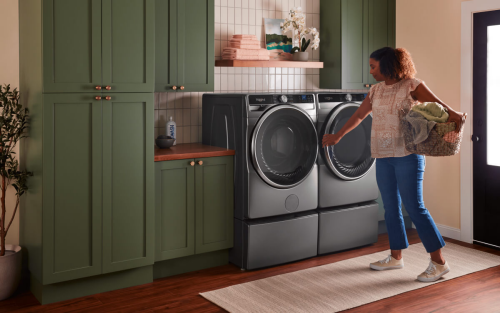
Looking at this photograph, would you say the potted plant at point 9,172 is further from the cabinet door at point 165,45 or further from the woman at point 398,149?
the woman at point 398,149

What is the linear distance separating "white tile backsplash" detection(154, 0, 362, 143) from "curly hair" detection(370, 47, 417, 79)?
4.38 feet

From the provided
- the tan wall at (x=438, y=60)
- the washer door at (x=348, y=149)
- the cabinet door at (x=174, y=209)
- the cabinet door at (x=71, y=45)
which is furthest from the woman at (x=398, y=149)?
the cabinet door at (x=71, y=45)

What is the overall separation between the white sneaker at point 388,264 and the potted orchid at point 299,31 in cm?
173

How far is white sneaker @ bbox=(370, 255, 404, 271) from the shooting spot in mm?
3642

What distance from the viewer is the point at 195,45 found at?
12.2 ft

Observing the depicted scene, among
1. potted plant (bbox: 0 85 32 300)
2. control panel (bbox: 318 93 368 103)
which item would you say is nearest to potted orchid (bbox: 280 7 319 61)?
control panel (bbox: 318 93 368 103)

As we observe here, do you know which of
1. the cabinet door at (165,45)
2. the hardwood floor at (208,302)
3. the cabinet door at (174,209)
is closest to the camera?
the hardwood floor at (208,302)

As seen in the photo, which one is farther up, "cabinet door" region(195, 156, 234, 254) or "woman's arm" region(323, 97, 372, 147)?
"woman's arm" region(323, 97, 372, 147)

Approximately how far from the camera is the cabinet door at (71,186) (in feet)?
9.74

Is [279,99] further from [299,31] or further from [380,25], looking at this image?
[380,25]

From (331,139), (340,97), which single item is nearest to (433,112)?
(331,139)

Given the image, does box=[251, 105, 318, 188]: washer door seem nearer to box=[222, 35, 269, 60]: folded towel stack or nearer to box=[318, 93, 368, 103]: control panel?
box=[318, 93, 368, 103]: control panel

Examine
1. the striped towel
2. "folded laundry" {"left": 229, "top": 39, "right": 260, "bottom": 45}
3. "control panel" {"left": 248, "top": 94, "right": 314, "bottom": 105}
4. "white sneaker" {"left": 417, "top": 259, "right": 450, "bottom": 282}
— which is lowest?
"white sneaker" {"left": 417, "top": 259, "right": 450, "bottom": 282}

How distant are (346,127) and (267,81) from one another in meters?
1.06
